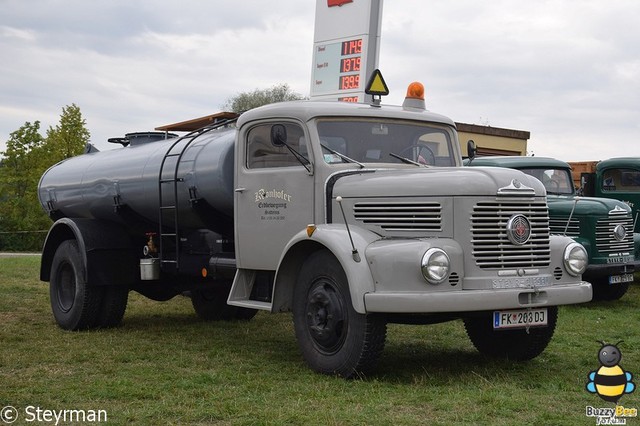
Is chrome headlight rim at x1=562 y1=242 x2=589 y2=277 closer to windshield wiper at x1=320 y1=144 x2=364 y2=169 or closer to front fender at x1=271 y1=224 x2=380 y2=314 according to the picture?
front fender at x1=271 y1=224 x2=380 y2=314

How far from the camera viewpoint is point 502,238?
23.1ft

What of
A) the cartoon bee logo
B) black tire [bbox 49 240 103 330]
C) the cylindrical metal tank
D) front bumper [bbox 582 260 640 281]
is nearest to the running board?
the cylindrical metal tank

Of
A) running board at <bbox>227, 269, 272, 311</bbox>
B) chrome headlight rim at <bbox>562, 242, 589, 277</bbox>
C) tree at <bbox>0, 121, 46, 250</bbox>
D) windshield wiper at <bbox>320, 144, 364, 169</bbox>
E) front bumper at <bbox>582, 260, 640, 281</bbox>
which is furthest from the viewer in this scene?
tree at <bbox>0, 121, 46, 250</bbox>

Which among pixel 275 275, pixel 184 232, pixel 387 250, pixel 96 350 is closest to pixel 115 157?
pixel 184 232

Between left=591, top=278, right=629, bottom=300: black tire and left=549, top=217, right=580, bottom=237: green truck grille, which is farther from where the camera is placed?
left=591, top=278, right=629, bottom=300: black tire

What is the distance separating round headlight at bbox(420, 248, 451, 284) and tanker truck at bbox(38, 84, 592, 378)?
0.01m

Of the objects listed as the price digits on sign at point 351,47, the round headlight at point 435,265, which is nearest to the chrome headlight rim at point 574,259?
the round headlight at point 435,265

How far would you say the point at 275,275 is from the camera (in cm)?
787

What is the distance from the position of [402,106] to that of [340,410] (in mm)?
3764

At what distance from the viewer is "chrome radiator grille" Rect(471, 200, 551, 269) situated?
6.93 m

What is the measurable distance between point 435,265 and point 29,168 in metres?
41.6

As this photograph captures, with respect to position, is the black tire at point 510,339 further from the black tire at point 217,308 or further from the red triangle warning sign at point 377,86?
the black tire at point 217,308

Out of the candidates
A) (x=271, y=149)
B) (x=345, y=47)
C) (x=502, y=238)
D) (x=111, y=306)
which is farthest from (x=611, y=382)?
(x=345, y=47)

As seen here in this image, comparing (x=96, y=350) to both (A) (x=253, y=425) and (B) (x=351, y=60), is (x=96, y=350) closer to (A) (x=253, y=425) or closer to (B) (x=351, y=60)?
(A) (x=253, y=425)
